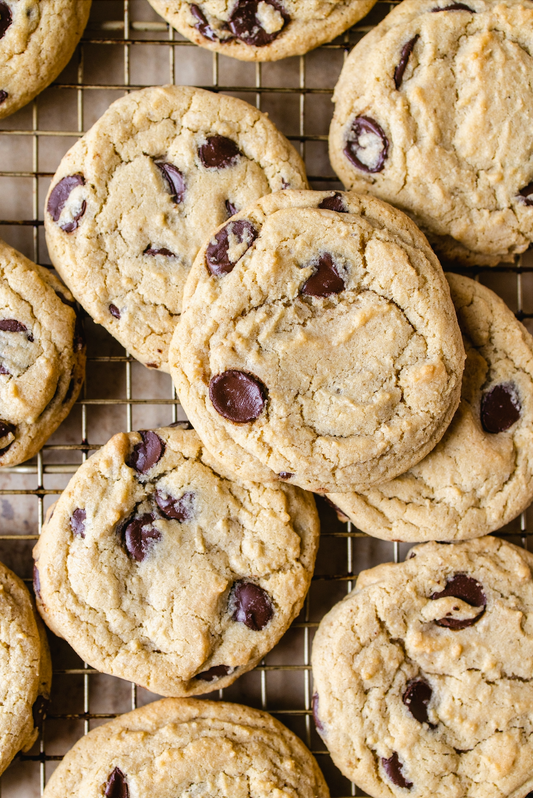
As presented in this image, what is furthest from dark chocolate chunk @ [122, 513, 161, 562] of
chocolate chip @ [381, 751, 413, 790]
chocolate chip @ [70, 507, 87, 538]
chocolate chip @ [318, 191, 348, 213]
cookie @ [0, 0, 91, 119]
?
cookie @ [0, 0, 91, 119]

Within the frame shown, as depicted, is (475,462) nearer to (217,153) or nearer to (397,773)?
(397,773)

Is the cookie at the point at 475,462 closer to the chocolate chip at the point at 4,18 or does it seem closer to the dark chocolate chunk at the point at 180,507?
the dark chocolate chunk at the point at 180,507

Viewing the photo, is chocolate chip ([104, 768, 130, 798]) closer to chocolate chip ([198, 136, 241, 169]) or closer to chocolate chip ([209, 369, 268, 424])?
chocolate chip ([209, 369, 268, 424])

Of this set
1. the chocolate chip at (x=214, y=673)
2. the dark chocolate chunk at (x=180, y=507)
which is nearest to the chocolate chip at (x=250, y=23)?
the dark chocolate chunk at (x=180, y=507)

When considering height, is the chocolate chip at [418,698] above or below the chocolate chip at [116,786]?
above

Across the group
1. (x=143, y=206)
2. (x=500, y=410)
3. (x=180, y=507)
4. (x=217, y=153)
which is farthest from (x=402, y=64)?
(x=180, y=507)

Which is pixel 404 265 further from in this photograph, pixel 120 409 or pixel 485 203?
pixel 120 409
